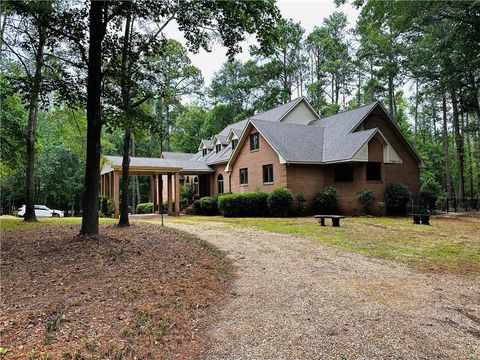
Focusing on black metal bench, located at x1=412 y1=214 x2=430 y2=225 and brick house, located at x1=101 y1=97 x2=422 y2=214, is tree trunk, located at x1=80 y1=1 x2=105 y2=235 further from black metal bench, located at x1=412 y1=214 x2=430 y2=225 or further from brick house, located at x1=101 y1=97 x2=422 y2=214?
black metal bench, located at x1=412 y1=214 x2=430 y2=225

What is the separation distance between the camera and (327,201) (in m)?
20.1

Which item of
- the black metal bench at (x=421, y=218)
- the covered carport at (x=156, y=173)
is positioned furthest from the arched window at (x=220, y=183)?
the black metal bench at (x=421, y=218)

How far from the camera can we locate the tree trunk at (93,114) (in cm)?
852

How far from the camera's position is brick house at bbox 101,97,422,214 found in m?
19.9

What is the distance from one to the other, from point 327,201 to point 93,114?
49.7 feet

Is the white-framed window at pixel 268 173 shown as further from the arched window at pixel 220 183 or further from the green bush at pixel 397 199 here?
the green bush at pixel 397 199

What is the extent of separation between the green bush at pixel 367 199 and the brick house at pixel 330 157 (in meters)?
0.45

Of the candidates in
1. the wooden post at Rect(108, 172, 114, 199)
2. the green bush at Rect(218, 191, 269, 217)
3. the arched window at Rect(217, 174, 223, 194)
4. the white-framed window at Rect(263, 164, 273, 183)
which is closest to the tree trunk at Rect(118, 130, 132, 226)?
the green bush at Rect(218, 191, 269, 217)

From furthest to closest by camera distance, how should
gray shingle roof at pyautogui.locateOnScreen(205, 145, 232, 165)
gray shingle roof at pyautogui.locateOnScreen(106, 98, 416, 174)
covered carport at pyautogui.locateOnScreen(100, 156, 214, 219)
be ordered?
gray shingle roof at pyautogui.locateOnScreen(205, 145, 232, 165) < covered carport at pyautogui.locateOnScreen(100, 156, 214, 219) < gray shingle roof at pyautogui.locateOnScreen(106, 98, 416, 174)

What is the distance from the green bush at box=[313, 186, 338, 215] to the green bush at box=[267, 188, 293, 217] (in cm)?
199

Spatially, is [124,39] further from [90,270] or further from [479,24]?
[479,24]

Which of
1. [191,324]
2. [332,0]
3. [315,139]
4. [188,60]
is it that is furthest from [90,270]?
[315,139]

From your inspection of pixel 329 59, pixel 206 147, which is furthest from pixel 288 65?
pixel 206 147

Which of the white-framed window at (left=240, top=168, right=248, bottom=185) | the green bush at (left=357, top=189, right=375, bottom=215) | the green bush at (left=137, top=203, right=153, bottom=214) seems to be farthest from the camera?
the green bush at (left=137, top=203, right=153, bottom=214)
